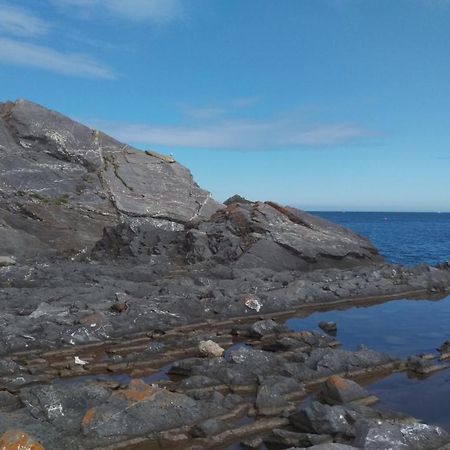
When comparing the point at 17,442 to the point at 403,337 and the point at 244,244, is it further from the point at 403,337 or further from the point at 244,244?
the point at 244,244

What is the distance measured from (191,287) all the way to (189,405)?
14.8 m

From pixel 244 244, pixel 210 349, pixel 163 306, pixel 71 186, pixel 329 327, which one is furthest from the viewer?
pixel 71 186

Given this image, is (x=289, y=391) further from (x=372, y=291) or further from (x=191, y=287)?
(x=372, y=291)

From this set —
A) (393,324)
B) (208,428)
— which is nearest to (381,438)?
(208,428)

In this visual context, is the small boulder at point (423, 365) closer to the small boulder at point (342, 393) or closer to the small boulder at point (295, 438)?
the small boulder at point (342, 393)

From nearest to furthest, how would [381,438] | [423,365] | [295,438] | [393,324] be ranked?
[381,438] < [295,438] < [423,365] < [393,324]

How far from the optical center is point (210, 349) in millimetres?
18234

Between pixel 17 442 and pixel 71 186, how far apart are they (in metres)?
37.1

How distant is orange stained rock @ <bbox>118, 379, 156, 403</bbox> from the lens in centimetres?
1247

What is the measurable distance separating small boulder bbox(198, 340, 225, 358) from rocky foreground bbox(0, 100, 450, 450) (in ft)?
0.16

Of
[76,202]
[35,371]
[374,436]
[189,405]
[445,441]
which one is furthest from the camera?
[76,202]

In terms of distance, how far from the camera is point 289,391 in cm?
1437

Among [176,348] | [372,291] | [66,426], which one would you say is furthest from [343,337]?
[66,426]

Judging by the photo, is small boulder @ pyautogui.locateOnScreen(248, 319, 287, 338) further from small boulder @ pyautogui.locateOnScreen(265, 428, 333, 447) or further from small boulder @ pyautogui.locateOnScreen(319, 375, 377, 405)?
small boulder @ pyautogui.locateOnScreen(265, 428, 333, 447)
